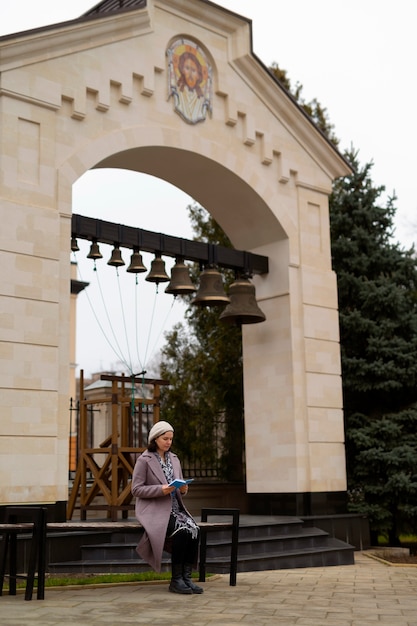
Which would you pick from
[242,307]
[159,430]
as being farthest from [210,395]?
[159,430]

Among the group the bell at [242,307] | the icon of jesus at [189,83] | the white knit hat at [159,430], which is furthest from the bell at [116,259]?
the white knit hat at [159,430]

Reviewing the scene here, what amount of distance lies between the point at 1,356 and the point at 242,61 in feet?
20.2

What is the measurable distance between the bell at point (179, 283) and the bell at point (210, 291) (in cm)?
19

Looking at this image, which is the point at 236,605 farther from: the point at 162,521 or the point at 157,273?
the point at 157,273

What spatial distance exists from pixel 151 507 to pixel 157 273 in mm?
4968

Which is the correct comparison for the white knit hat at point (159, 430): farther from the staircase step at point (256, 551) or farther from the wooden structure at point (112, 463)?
the wooden structure at point (112, 463)

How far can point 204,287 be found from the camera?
11.6m

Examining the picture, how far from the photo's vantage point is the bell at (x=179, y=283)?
11.3 meters

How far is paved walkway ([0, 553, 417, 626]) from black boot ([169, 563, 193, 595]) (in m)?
0.08

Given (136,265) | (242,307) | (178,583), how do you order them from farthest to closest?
1. (242,307)
2. (136,265)
3. (178,583)

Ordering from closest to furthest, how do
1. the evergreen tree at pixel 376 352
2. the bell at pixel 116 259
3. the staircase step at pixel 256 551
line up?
the staircase step at pixel 256 551
the bell at pixel 116 259
the evergreen tree at pixel 376 352

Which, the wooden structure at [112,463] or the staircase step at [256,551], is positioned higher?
the wooden structure at [112,463]

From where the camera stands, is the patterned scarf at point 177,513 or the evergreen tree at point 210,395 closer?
the patterned scarf at point 177,513

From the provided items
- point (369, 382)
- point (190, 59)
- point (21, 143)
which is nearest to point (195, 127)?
point (190, 59)
